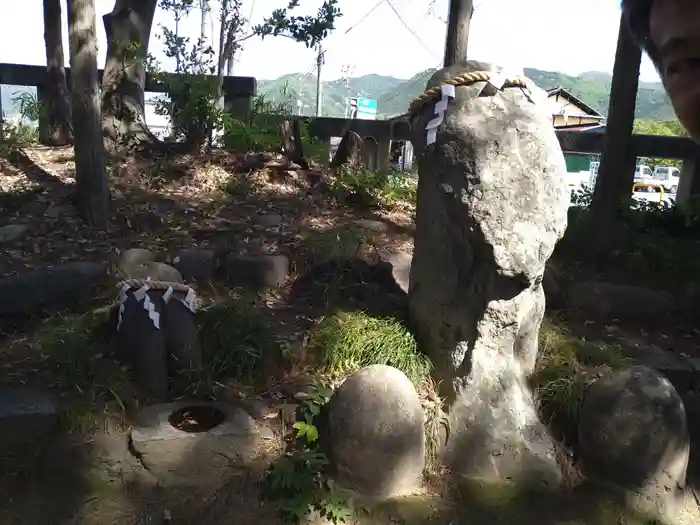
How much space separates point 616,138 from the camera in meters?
5.02

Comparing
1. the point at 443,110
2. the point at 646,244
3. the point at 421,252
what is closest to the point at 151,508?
the point at 421,252

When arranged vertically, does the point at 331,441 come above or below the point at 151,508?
above

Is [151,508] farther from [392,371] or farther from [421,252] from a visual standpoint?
[421,252]

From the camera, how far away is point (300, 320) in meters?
4.03

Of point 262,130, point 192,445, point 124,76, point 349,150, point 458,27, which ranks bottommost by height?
point 192,445

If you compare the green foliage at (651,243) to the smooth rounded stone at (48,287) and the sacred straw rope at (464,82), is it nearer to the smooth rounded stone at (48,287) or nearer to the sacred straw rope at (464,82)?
the sacred straw rope at (464,82)

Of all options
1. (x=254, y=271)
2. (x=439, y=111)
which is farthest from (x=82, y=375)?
(x=439, y=111)

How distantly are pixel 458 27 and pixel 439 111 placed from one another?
8.28ft

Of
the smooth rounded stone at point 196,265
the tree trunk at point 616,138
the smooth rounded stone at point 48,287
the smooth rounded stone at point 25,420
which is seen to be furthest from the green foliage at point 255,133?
the smooth rounded stone at point 25,420

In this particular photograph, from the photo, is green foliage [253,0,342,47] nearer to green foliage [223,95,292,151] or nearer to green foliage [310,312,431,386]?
green foliage [223,95,292,151]

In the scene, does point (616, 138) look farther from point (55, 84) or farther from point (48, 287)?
point (55, 84)

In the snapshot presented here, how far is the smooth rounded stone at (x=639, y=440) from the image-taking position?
327 centimetres

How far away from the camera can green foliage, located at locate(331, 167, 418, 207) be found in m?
5.66

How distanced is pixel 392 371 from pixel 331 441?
0.45 metres
